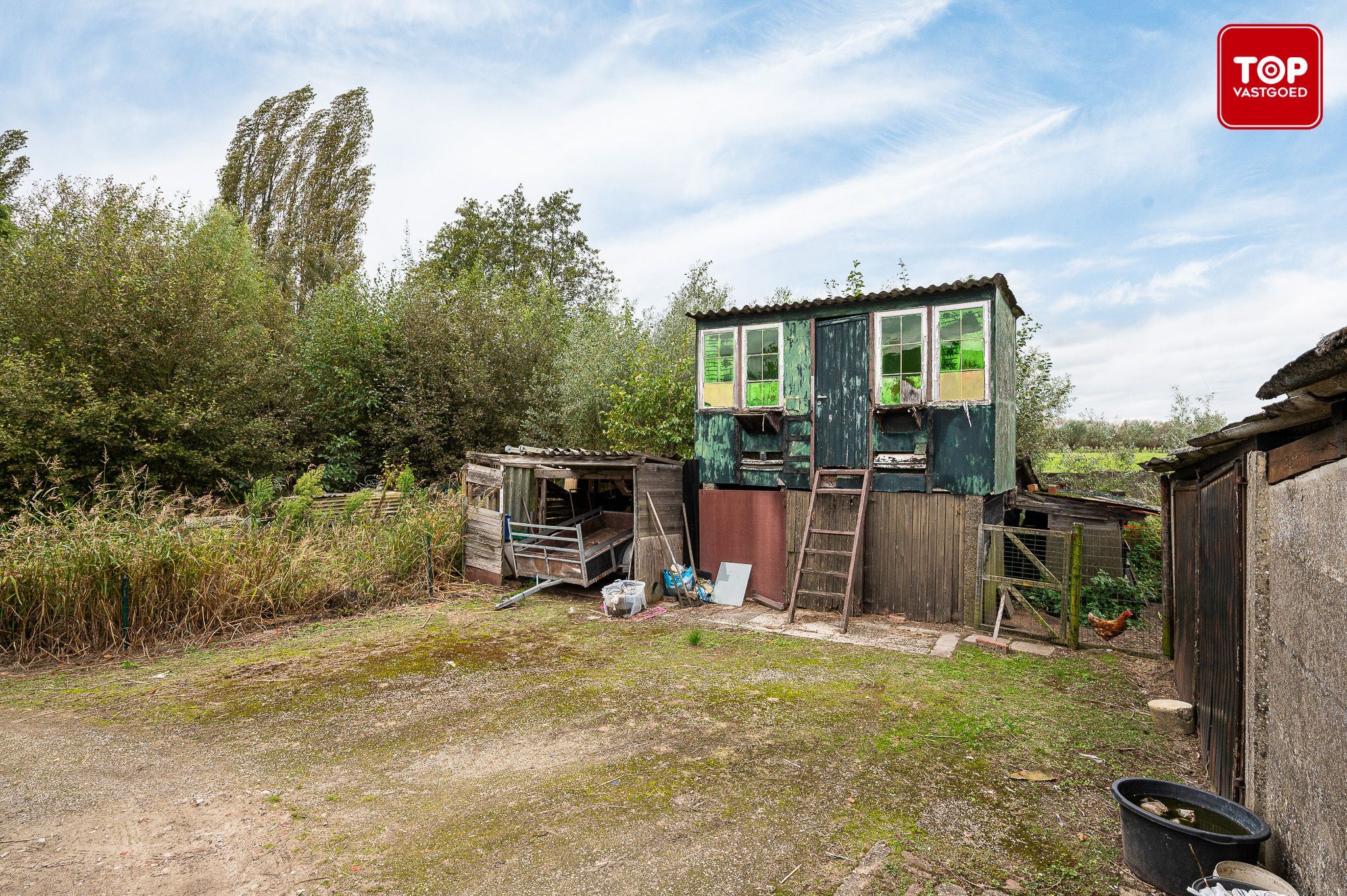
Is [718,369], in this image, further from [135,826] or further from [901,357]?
[135,826]

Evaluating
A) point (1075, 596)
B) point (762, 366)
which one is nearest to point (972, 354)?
point (762, 366)

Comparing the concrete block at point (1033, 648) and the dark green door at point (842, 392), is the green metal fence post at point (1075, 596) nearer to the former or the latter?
the concrete block at point (1033, 648)

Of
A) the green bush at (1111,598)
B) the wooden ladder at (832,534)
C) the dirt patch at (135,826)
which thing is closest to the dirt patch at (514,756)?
the dirt patch at (135,826)

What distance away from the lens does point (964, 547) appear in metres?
9.36

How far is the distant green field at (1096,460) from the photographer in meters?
21.6

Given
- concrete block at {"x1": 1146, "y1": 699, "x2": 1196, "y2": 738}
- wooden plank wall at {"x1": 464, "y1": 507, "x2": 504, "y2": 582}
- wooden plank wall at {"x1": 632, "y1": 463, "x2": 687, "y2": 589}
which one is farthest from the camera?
wooden plank wall at {"x1": 464, "y1": 507, "x2": 504, "y2": 582}

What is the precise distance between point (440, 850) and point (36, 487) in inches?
530

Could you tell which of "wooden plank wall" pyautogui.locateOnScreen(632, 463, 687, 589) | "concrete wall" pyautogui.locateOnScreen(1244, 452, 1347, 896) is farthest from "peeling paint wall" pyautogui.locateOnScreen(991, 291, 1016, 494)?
"concrete wall" pyautogui.locateOnScreen(1244, 452, 1347, 896)

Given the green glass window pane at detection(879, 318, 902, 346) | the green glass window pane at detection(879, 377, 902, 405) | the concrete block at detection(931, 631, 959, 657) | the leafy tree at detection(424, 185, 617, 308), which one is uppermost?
the leafy tree at detection(424, 185, 617, 308)

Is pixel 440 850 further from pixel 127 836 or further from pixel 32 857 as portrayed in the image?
pixel 32 857

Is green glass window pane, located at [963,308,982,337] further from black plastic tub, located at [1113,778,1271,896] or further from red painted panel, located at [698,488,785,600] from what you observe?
black plastic tub, located at [1113,778,1271,896]

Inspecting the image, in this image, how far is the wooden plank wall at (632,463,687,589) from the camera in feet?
35.2

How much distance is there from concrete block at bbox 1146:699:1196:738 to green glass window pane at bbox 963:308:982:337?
550 cm

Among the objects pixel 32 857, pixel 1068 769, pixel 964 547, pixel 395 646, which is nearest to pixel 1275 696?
pixel 1068 769
